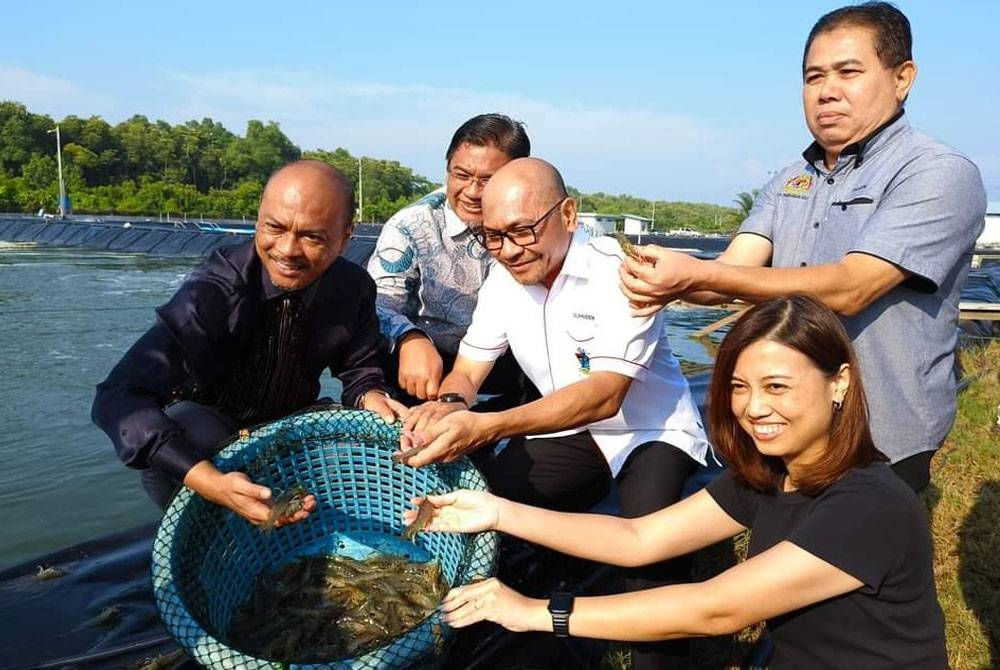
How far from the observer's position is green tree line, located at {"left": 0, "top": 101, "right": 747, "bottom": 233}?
175 ft

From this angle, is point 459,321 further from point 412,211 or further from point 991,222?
point 991,222

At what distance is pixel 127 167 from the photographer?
70000mm

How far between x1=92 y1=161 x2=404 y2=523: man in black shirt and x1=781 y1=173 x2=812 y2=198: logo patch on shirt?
67.9 inches

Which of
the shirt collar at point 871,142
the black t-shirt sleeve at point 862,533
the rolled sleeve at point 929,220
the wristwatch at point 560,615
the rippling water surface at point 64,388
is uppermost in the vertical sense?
the shirt collar at point 871,142

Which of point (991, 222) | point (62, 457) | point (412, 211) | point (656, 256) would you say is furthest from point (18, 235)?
point (991, 222)

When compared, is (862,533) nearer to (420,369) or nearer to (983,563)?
(420,369)

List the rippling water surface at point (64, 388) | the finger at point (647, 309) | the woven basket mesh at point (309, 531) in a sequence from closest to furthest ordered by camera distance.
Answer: the woven basket mesh at point (309, 531) → the finger at point (647, 309) → the rippling water surface at point (64, 388)

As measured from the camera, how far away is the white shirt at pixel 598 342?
2.85 m

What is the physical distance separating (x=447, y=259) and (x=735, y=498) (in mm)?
2278

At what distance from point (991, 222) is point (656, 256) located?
39006 mm

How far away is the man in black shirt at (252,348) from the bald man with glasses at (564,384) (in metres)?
0.52

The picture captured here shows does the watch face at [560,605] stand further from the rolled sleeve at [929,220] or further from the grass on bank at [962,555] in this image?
the rolled sleeve at [929,220]

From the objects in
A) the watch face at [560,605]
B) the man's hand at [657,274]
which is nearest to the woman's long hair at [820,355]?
the man's hand at [657,274]

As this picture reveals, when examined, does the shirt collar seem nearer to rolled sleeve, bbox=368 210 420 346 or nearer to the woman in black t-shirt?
the woman in black t-shirt
